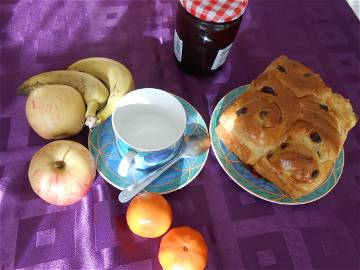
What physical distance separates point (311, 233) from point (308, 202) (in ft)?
0.21

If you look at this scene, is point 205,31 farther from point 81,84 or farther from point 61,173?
point 61,173

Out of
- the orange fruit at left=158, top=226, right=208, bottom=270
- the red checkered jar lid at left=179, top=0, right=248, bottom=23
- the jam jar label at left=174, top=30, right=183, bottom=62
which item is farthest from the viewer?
the jam jar label at left=174, top=30, right=183, bottom=62

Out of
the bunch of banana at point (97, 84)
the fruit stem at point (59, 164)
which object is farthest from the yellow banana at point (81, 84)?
the fruit stem at point (59, 164)

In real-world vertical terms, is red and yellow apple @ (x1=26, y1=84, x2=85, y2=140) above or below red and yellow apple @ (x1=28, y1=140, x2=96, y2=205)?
above

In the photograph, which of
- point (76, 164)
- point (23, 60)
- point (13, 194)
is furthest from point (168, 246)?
point (23, 60)

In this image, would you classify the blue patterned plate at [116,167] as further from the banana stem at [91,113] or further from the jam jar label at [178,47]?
the jam jar label at [178,47]

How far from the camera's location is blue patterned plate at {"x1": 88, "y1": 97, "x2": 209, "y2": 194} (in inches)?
23.8

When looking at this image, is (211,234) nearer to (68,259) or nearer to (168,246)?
(168,246)

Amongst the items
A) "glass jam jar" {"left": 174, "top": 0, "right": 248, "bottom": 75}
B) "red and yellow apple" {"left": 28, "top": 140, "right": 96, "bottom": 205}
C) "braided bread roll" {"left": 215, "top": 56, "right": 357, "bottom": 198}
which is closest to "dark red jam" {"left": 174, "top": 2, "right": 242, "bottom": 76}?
"glass jam jar" {"left": 174, "top": 0, "right": 248, "bottom": 75}

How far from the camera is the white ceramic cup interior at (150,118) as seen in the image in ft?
2.04

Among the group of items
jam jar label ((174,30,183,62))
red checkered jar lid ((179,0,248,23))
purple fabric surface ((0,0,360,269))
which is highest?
red checkered jar lid ((179,0,248,23))

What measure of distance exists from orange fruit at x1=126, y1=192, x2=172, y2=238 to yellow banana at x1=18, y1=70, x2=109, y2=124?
0.20 metres

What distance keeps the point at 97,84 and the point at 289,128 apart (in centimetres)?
40

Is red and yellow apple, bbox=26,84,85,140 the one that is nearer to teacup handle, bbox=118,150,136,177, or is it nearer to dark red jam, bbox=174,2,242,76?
teacup handle, bbox=118,150,136,177
